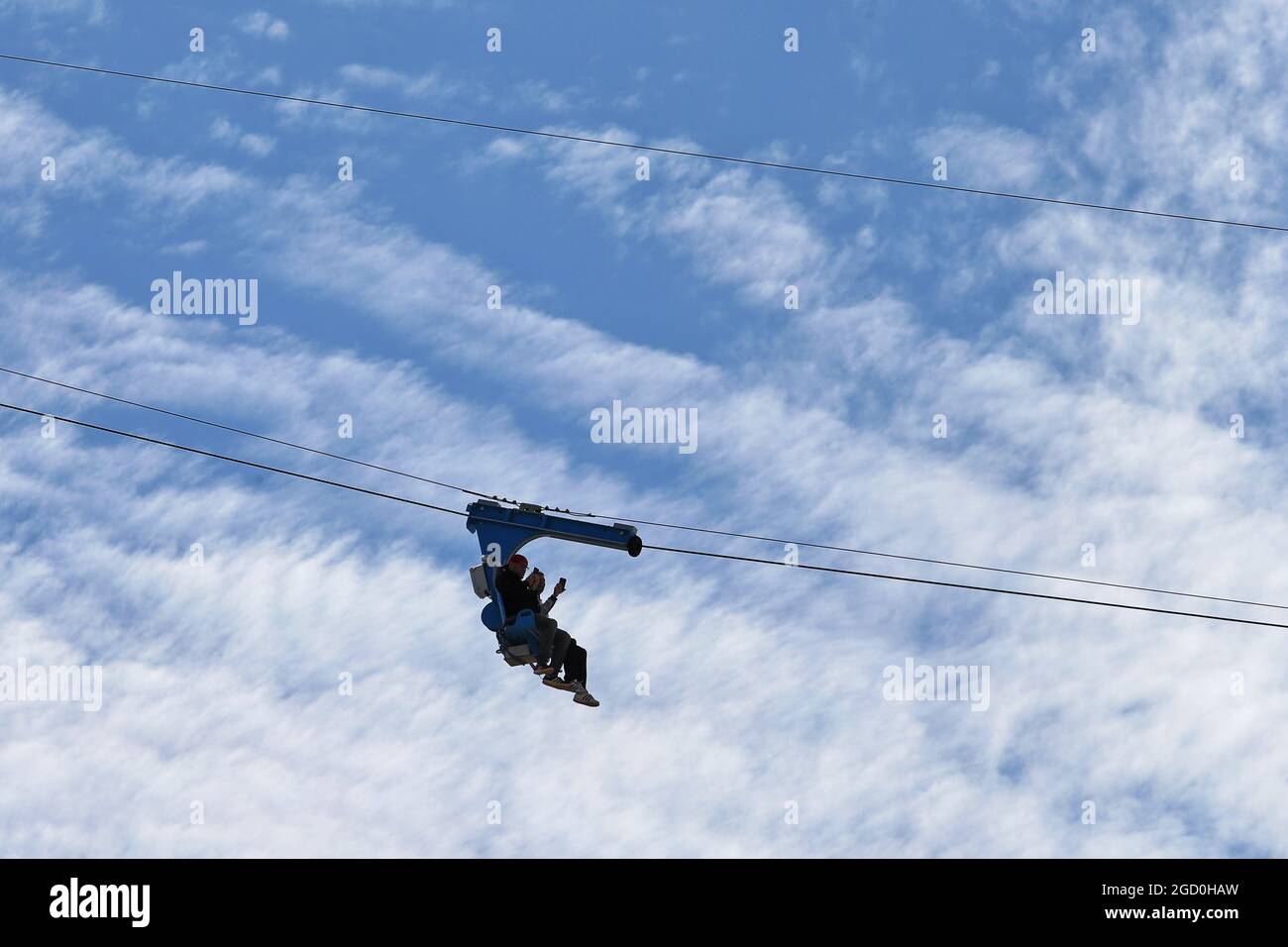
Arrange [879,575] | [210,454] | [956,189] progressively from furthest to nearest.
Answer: [956,189] → [210,454] → [879,575]

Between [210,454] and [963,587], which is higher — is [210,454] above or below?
above

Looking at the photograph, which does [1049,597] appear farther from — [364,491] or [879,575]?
[364,491]

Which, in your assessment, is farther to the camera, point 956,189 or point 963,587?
point 956,189
